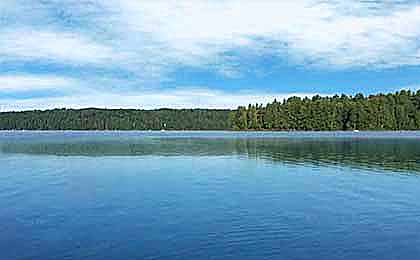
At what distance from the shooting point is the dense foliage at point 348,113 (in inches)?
6161

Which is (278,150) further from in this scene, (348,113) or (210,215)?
(348,113)

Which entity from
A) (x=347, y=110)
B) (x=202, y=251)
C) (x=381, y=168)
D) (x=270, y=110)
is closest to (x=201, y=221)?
(x=202, y=251)

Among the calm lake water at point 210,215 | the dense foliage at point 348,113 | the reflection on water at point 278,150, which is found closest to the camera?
the calm lake water at point 210,215

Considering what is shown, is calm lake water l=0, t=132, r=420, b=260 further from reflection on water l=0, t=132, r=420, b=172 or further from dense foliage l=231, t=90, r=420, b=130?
dense foliage l=231, t=90, r=420, b=130

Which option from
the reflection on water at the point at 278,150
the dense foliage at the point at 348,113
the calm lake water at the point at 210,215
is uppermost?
the dense foliage at the point at 348,113

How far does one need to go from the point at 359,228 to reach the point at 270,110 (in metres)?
164

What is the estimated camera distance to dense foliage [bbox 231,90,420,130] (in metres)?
156

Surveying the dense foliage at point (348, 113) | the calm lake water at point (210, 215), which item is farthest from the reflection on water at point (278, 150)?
the dense foliage at point (348, 113)

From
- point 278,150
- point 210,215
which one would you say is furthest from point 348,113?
point 210,215

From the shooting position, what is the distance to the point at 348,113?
159500 millimetres

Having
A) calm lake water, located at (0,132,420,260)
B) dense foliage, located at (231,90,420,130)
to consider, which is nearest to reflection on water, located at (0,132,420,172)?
calm lake water, located at (0,132,420,260)

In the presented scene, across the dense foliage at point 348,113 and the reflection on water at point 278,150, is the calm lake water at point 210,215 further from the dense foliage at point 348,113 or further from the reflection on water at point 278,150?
the dense foliage at point 348,113

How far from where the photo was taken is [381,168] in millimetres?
34188

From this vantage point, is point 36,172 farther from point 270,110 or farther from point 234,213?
point 270,110
